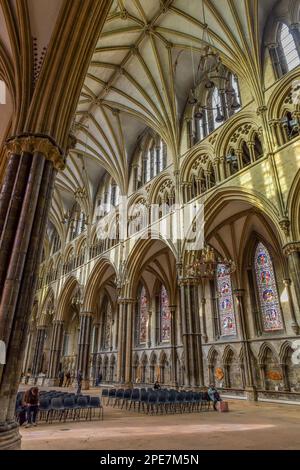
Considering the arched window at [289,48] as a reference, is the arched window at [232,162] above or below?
below

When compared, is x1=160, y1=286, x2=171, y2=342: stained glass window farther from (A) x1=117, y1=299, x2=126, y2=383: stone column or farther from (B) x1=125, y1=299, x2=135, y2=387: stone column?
(A) x1=117, y1=299, x2=126, y2=383: stone column

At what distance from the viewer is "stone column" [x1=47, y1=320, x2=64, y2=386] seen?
23.8 m

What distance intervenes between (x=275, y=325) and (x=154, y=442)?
1261 centimetres

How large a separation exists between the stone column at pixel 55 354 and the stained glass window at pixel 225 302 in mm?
13873

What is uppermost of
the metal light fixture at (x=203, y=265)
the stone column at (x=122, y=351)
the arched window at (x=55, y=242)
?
the arched window at (x=55, y=242)

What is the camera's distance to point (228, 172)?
13797mm

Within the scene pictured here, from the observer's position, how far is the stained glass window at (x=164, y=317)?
23152 mm

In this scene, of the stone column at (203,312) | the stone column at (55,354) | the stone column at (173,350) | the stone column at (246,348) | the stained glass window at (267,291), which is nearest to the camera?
the stone column at (246,348)

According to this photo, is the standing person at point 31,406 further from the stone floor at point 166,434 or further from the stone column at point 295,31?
the stone column at point 295,31

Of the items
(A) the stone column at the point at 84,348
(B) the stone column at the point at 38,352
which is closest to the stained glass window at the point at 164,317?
(A) the stone column at the point at 84,348

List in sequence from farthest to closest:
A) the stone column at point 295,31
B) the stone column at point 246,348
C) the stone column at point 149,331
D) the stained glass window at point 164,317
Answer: the stone column at point 149,331 → the stained glass window at point 164,317 → the stone column at point 246,348 → the stone column at point 295,31

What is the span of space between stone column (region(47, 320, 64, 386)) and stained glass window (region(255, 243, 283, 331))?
16.7 m

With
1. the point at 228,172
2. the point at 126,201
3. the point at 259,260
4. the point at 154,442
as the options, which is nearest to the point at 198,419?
the point at 154,442
